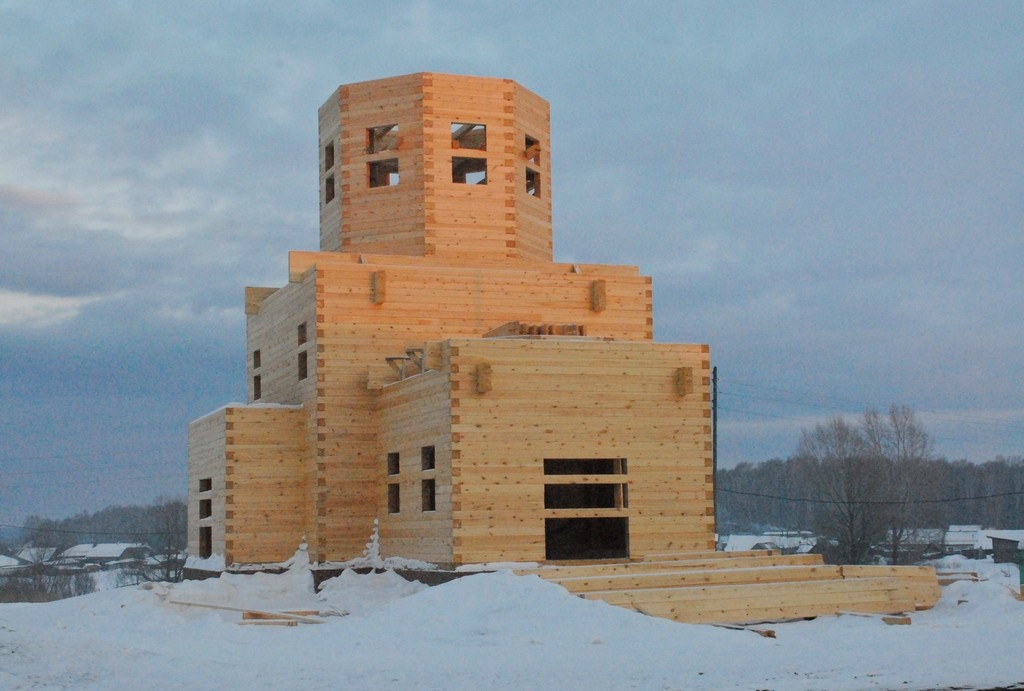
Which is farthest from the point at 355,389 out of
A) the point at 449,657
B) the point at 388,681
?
the point at 388,681

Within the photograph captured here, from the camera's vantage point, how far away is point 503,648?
16750 mm

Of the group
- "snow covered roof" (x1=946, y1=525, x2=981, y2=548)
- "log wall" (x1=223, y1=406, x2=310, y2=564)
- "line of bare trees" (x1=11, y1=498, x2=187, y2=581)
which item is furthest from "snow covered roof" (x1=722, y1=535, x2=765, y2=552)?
"log wall" (x1=223, y1=406, x2=310, y2=564)

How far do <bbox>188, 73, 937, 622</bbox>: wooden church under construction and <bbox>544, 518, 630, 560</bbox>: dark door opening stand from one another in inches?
2.2

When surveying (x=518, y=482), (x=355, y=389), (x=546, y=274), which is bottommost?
(x=518, y=482)

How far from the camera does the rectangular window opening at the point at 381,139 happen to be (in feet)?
99.8

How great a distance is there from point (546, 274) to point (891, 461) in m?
46.4

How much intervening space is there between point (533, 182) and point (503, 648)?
17.7 metres

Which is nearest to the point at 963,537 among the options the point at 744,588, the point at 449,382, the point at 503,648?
the point at 449,382

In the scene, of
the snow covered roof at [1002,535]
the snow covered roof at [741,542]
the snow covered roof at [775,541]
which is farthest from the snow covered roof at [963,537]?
the snow covered roof at [741,542]

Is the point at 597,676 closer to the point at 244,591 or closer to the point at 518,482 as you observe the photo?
the point at 518,482

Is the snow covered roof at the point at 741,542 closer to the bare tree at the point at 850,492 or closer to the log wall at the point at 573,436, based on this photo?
the bare tree at the point at 850,492

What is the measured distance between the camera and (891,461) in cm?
7006

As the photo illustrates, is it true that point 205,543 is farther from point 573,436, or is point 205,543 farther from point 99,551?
point 99,551

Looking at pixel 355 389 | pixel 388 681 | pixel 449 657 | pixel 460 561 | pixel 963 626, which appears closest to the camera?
pixel 388 681
